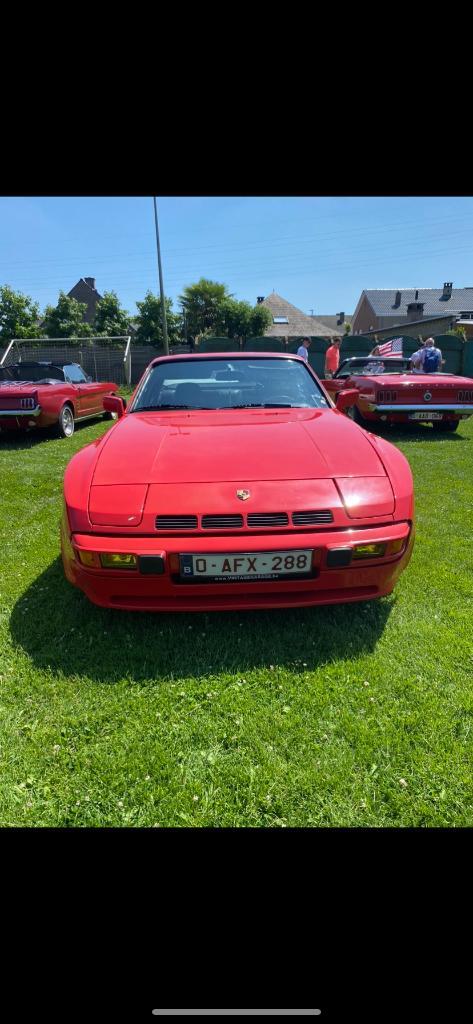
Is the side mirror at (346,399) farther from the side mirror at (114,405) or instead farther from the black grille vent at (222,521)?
the black grille vent at (222,521)

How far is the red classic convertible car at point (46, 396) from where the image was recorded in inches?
257

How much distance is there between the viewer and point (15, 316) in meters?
23.7

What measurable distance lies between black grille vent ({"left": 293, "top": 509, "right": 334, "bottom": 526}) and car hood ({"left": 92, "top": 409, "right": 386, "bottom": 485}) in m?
0.23

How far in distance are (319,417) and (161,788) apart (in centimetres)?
209

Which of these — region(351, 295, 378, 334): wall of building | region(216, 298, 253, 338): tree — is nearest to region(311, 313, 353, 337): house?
region(351, 295, 378, 334): wall of building

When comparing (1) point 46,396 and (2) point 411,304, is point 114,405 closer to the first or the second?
(1) point 46,396

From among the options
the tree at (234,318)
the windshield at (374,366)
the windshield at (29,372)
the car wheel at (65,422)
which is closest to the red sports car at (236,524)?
the car wheel at (65,422)

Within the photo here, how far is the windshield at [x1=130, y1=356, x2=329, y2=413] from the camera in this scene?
2955 mm

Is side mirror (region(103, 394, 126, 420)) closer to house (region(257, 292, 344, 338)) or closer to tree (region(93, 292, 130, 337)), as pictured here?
tree (region(93, 292, 130, 337))

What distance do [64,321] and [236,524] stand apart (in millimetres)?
28072

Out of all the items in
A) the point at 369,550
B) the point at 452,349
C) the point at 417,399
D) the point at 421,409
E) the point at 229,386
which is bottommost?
the point at 369,550

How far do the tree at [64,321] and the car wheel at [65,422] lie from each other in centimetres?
2072

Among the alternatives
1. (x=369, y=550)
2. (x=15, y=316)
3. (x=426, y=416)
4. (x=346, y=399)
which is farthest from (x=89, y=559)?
(x=15, y=316)
